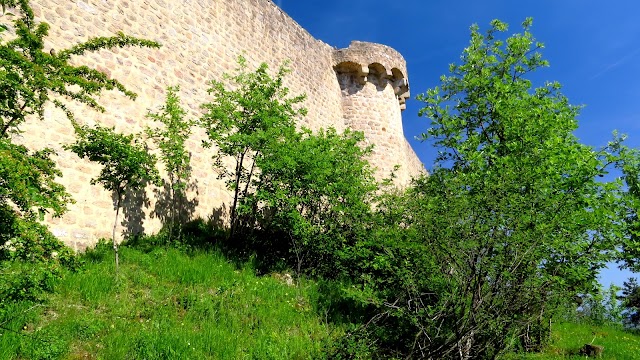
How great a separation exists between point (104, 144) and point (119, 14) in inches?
159

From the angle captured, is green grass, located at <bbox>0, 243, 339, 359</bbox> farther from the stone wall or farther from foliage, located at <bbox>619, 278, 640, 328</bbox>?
foliage, located at <bbox>619, 278, 640, 328</bbox>

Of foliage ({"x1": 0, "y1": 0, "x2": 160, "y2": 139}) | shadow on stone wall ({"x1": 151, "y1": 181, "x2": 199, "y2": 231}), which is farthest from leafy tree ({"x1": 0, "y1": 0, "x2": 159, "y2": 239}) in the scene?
shadow on stone wall ({"x1": 151, "y1": 181, "x2": 199, "y2": 231})

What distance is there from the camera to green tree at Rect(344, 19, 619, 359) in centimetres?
549

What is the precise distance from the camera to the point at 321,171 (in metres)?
8.41

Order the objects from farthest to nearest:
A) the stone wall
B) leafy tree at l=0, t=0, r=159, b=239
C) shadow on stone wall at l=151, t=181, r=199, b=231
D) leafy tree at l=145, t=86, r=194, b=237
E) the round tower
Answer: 1. the round tower
2. shadow on stone wall at l=151, t=181, r=199, b=231
3. leafy tree at l=145, t=86, r=194, b=237
4. the stone wall
5. leafy tree at l=0, t=0, r=159, b=239

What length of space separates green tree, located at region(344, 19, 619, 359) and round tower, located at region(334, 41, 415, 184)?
8390 millimetres

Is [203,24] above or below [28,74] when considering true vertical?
above

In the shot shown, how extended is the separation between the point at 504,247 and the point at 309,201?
13.1 ft

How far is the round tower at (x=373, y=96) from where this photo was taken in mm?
16875

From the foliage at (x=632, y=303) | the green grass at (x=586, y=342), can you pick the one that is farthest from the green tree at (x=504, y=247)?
the foliage at (x=632, y=303)

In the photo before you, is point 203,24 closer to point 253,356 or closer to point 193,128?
point 193,128

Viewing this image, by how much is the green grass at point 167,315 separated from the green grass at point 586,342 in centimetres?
323

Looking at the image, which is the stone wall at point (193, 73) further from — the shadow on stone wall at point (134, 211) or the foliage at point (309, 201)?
the foliage at point (309, 201)

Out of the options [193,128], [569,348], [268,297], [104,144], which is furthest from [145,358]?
[569,348]
